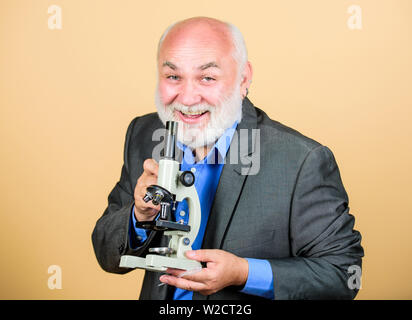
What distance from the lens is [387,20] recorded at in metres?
3.48

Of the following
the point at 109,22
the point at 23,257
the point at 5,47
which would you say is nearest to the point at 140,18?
the point at 109,22

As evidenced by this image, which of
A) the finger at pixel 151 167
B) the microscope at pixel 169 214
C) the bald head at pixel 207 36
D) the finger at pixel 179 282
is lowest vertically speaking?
the finger at pixel 179 282

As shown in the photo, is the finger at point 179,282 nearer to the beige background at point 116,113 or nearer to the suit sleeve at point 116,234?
the suit sleeve at point 116,234

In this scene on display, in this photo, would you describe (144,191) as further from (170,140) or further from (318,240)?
(318,240)

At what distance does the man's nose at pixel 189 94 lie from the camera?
2299mm

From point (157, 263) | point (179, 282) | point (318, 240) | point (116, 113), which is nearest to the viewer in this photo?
point (157, 263)

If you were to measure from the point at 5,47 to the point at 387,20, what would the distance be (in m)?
2.41

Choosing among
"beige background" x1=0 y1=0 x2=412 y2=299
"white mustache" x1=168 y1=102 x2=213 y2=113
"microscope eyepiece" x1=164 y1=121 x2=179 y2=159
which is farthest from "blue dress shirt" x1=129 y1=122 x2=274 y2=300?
"beige background" x1=0 y1=0 x2=412 y2=299

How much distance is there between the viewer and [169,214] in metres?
1.79

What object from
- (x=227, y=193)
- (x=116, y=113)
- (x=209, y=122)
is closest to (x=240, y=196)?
(x=227, y=193)

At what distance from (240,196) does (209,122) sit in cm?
34

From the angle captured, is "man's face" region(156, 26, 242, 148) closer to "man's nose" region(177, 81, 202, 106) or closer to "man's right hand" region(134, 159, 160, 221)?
"man's nose" region(177, 81, 202, 106)

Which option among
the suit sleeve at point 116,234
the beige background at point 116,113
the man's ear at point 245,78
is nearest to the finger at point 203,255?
the suit sleeve at point 116,234

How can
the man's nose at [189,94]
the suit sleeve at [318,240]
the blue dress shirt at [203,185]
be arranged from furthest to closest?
the man's nose at [189,94]
the blue dress shirt at [203,185]
the suit sleeve at [318,240]
